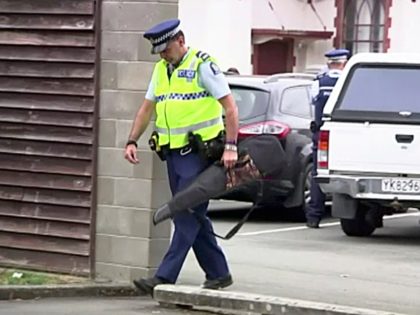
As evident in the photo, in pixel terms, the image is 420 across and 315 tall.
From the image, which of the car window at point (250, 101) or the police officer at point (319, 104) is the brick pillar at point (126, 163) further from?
the car window at point (250, 101)

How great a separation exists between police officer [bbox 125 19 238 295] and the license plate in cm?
448

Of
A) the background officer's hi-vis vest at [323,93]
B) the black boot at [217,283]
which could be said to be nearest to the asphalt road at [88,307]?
the black boot at [217,283]

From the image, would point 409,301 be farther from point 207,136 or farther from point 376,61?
point 376,61

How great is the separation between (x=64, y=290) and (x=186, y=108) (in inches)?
62.2

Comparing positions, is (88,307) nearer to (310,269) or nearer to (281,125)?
(310,269)

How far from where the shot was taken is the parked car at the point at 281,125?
14531mm

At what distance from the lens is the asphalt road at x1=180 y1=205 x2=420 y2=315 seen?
30.2ft

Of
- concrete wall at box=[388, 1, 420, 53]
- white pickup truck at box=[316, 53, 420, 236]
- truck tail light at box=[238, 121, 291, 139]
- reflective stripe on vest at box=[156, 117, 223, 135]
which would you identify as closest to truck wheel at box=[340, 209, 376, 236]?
white pickup truck at box=[316, 53, 420, 236]

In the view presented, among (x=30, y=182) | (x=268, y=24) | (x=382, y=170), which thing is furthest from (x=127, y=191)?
(x=268, y=24)

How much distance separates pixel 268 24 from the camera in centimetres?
3008

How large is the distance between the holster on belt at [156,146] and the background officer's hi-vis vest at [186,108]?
4 cm

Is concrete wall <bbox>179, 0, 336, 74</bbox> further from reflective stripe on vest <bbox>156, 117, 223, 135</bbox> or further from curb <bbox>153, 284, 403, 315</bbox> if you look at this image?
curb <bbox>153, 284, 403, 315</bbox>

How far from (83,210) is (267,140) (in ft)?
5.12

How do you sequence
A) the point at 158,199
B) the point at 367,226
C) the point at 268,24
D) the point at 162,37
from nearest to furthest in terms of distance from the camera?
the point at 162,37, the point at 158,199, the point at 367,226, the point at 268,24
